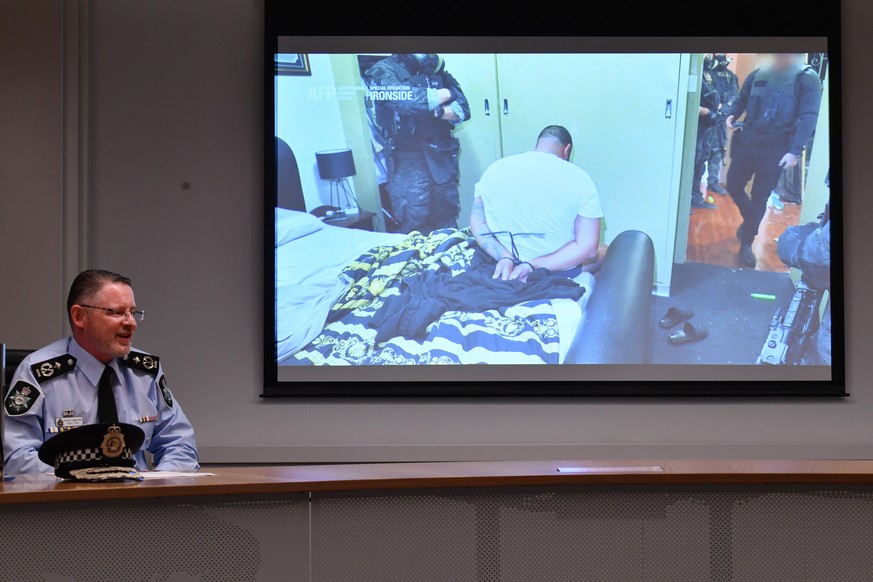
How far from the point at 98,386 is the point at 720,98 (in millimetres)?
3085

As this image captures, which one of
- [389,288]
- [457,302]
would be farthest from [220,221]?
[457,302]

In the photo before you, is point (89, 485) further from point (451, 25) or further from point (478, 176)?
point (451, 25)

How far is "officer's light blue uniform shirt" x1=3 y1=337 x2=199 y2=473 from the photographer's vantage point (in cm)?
258

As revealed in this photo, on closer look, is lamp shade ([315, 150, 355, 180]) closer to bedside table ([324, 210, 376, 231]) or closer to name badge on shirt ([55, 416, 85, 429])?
bedside table ([324, 210, 376, 231])

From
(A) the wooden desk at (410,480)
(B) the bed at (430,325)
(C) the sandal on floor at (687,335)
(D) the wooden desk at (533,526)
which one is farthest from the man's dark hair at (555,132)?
(D) the wooden desk at (533,526)

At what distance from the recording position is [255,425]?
4.44m

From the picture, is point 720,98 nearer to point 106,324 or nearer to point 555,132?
point 555,132

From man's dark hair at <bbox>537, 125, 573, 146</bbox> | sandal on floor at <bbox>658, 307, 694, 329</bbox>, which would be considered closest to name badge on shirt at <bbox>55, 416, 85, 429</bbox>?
man's dark hair at <bbox>537, 125, 573, 146</bbox>

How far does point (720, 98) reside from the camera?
4.48 meters

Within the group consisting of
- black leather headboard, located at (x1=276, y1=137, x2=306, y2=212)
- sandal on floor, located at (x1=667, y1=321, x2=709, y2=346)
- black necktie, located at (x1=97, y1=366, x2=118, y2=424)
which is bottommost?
black necktie, located at (x1=97, y1=366, x2=118, y2=424)

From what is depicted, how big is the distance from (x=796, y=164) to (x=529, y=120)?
1.25 m

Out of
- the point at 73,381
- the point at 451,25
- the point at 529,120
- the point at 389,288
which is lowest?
the point at 73,381

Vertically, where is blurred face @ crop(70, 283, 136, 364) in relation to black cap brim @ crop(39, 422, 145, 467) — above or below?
above

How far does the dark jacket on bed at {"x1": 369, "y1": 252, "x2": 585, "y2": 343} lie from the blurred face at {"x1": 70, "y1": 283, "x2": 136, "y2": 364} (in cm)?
178
